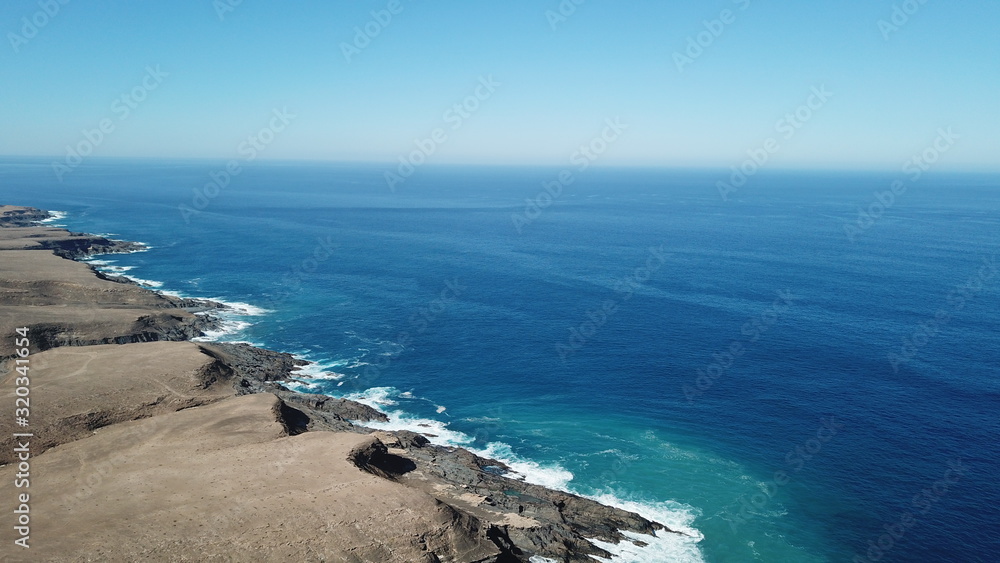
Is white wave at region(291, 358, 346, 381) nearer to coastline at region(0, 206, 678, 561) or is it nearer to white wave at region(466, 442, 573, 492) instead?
coastline at region(0, 206, 678, 561)

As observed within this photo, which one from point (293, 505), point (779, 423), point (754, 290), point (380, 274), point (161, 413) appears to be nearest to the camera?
point (293, 505)

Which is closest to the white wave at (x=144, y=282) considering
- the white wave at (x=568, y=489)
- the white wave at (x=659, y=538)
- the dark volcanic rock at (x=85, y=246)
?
the dark volcanic rock at (x=85, y=246)

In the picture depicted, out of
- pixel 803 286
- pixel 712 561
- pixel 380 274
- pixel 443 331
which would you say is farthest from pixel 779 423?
pixel 380 274

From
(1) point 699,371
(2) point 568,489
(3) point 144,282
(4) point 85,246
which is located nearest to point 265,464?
(2) point 568,489

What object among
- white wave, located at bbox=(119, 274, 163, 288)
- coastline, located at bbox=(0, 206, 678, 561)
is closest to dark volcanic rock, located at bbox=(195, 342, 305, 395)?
coastline, located at bbox=(0, 206, 678, 561)

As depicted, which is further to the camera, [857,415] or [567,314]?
[567,314]

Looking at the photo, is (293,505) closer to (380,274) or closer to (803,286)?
(380,274)
